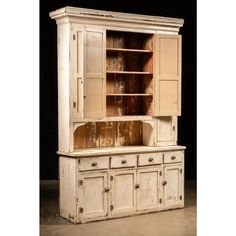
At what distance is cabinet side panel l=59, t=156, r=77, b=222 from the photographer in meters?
5.47

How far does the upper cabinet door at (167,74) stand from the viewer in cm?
618

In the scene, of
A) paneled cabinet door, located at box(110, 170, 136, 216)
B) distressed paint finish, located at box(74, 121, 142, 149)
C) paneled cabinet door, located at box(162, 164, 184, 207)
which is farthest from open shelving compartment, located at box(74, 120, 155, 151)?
paneled cabinet door, located at box(110, 170, 136, 216)

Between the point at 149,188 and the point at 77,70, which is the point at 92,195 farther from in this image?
Answer: the point at 77,70

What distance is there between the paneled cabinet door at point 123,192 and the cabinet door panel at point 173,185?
51 centimetres

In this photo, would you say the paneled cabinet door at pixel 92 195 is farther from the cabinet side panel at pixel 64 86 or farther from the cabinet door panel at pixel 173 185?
the cabinet door panel at pixel 173 185

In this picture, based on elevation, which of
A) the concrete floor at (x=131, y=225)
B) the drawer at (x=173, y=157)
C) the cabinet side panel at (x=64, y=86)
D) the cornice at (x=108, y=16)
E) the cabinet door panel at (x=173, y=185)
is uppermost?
the cornice at (x=108, y=16)

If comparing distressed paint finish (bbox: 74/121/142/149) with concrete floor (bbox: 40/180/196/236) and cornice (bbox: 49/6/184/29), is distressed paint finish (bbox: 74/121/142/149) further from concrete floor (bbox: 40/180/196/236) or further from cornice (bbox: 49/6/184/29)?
cornice (bbox: 49/6/184/29)

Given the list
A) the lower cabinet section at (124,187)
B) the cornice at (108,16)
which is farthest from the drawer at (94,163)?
the cornice at (108,16)

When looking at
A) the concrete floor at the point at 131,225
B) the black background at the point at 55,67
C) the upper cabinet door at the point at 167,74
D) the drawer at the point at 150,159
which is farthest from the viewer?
the black background at the point at 55,67

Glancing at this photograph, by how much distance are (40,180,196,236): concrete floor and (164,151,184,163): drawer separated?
2.06 ft
